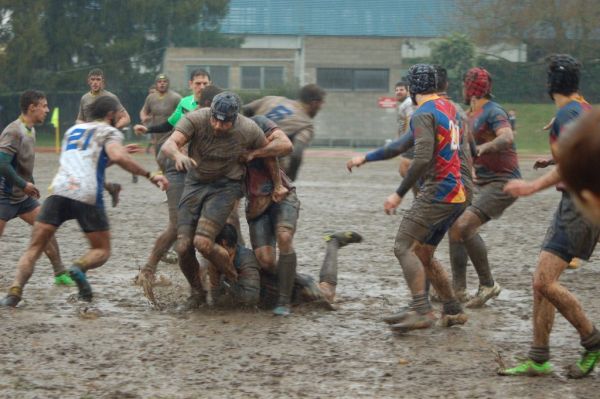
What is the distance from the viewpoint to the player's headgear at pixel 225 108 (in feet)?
26.1

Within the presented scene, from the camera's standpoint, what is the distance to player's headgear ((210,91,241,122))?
7957mm

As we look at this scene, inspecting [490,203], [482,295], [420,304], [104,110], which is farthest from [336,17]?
[420,304]

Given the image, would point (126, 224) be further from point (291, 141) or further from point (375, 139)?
point (375, 139)

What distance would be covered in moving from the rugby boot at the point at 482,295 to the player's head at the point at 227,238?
2.00 m

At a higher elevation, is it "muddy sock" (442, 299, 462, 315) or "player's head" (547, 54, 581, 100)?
"player's head" (547, 54, 581, 100)

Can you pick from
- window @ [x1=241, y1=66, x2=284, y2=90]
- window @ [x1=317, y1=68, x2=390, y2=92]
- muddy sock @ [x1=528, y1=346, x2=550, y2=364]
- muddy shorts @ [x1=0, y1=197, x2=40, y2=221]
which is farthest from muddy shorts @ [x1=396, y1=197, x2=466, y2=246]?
window @ [x1=241, y1=66, x2=284, y2=90]

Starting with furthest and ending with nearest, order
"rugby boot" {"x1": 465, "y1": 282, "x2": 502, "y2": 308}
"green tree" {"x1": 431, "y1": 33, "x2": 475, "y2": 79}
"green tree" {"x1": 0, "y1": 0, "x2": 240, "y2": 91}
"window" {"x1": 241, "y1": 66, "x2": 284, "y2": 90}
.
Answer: "window" {"x1": 241, "y1": 66, "x2": 284, "y2": 90} → "green tree" {"x1": 431, "y1": 33, "x2": 475, "y2": 79} → "green tree" {"x1": 0, "y1": 0, "x2": 240, "y2": 91} → "rugby boot" {"x1": 465, "y1": 282, "x2": 502, "y2": 308}

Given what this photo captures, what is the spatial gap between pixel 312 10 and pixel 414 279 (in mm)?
51830

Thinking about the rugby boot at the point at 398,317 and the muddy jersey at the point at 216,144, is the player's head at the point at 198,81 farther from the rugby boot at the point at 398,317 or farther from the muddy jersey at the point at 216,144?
the rugby boot at the point at 398,317

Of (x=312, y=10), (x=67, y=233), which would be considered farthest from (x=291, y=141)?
(x=312, y=10)

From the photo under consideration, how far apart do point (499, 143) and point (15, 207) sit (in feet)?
14.2

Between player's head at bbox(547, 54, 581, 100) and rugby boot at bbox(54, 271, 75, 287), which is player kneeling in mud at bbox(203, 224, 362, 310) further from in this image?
player's head at bbox(547, 54, 581, 100)

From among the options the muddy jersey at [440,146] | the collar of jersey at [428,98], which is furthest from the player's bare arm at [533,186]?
the collar of jersey at [428,98]

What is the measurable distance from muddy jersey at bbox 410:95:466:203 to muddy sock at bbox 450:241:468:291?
133 cm
